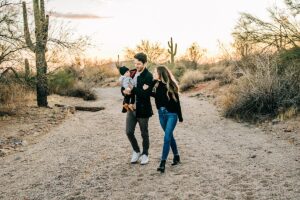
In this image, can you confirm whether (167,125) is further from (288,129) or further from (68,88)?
(68,88)

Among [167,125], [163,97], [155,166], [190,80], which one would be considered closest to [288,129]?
[155,166]

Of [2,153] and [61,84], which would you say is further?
[61,84]

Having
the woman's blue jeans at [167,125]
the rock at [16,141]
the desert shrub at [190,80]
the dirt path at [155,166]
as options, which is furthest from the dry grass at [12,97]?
the desert shrub at [190,80]

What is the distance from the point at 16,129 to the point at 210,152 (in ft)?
20.8

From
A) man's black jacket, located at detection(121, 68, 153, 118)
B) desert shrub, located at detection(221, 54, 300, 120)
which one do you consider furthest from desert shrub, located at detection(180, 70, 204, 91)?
man's black jacket, located at detection(121, 68, 153, 118)

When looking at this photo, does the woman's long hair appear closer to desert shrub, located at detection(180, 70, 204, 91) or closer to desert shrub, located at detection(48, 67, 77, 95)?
desert shrub, located at detection(48, 67, 77, 95)

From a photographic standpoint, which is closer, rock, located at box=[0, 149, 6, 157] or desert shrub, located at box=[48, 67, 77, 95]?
rock, located at box=[0, 149, 6, 157]

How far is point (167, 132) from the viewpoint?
22.1 ft

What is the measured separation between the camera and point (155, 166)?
7.18 meters

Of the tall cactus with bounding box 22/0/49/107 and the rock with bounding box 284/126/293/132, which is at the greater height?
the tall cactus with bounding box 22/0/49/107

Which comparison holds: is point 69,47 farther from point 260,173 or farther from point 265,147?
point 260,173

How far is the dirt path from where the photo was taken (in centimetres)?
589

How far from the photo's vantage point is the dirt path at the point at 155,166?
589cm

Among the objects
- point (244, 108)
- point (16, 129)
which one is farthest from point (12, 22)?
point (244, 108)
